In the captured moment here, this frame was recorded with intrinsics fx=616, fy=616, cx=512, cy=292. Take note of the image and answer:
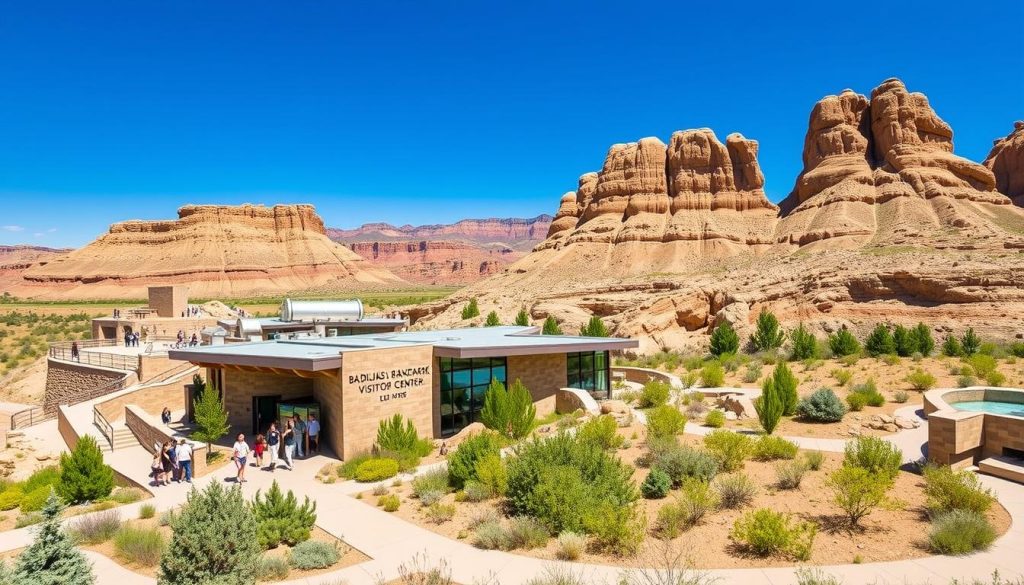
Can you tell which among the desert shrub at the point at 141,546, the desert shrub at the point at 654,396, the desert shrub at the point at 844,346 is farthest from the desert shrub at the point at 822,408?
the desert shrub at the point at 141,546

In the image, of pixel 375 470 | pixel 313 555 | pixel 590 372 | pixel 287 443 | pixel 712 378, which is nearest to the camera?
pixel 313 555

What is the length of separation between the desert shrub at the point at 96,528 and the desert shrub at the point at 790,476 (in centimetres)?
1408

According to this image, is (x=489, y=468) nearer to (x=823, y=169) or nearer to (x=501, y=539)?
(x=501, y=539)

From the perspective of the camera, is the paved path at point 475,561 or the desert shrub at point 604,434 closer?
the paved path at point 475,561

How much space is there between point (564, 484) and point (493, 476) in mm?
2564

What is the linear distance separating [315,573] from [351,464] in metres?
6.97

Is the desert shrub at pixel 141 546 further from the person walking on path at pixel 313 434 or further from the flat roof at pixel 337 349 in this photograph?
the person walking on path at pixel 313 434

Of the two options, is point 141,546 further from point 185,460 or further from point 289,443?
point 289,443

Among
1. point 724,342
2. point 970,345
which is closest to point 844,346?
point 970,345

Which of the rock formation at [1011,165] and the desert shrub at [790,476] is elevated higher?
the rock formation at [1011,165]

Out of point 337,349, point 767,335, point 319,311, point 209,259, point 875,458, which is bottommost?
point 875,458

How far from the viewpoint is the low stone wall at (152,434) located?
18.0 metres

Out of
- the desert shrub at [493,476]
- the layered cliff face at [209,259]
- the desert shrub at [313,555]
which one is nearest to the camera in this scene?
the desert shrub at [313,555]

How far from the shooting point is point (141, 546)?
11.1 metres
